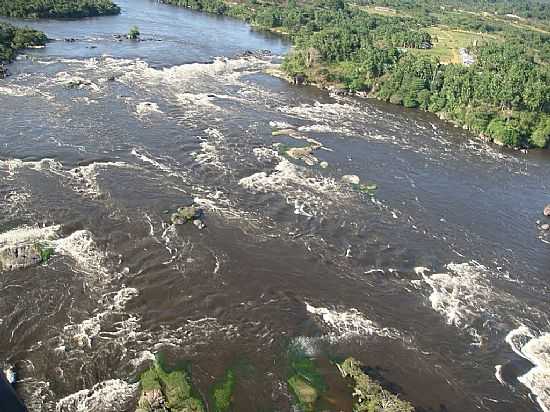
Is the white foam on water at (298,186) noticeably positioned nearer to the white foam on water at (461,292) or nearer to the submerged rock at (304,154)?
the submerged rock at (304,154)

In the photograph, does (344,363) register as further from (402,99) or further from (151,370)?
(402,99)

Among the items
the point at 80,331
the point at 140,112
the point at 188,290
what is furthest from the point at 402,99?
the point at 80,331

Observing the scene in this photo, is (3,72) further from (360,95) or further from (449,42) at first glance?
(449,42)

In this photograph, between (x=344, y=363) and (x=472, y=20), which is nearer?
(x=344, y=363)

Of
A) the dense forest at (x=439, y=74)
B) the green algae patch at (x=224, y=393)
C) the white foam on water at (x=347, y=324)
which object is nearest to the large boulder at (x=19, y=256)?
the green algae patch at (x=224, y=393)

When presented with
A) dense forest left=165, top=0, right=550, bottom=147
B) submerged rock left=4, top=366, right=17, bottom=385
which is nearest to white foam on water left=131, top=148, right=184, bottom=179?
submerged rock left=4, top=366, right=17, bottom=385

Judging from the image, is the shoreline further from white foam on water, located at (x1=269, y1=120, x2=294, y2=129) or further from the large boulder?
the large boulder

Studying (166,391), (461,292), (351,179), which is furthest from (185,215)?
(461,292)
